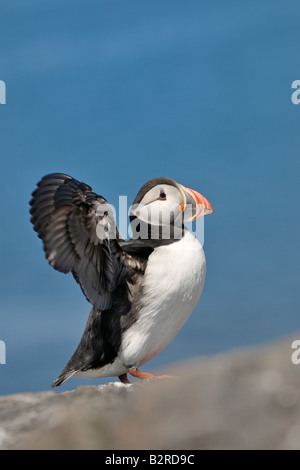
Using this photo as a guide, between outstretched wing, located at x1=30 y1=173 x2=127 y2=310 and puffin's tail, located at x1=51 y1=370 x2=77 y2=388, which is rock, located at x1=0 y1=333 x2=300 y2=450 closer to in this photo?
outstretched wing, located at x1=30 y1=173 x2=127 y2=310

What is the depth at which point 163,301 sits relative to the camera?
7.40 metres

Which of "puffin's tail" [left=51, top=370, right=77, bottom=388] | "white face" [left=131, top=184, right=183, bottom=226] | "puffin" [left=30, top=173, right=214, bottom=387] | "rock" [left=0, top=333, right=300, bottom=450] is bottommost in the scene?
"puffin's tail" [left=51, top=370, right=77, bottom=388]

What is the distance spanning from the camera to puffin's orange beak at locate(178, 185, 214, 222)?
809cm

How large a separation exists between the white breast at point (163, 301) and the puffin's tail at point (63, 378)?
655 millimetres

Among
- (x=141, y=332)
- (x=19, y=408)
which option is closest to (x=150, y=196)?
(x=141, y=332)

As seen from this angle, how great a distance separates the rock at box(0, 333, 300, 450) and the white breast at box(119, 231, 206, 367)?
261 centimetres

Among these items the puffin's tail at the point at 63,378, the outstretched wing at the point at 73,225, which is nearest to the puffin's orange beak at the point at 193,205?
the outstretched wing at the point at 73,225

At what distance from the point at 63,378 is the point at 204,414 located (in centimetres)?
403

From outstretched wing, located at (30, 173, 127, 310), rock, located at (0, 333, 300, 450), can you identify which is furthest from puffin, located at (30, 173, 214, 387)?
rock, located at (0, 333, 300, 450)

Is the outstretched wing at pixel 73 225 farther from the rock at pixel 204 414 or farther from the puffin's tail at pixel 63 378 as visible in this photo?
the rock at pixel 204 414

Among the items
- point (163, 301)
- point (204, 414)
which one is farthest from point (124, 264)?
point (204, 414)

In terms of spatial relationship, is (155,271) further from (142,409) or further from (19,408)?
(142,409)

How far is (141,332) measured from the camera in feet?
24.5

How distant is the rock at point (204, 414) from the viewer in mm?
3867
